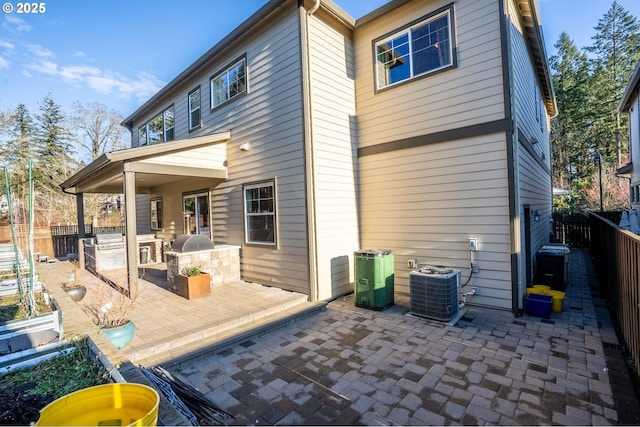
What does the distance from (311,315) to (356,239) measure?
2192mm

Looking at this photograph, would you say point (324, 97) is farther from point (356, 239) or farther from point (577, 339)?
point (577, 339)

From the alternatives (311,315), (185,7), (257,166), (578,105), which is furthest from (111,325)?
(578,105)

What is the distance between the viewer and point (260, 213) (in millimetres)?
6734

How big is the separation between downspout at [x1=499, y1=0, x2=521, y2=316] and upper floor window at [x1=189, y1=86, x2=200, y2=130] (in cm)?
774

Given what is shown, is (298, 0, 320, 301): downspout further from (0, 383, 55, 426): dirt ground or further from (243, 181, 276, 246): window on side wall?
(0, 383, 55, 426): dirt ground

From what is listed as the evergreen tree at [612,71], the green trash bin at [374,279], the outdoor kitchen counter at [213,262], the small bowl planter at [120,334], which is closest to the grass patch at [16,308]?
the small bowl planter at [120,334]

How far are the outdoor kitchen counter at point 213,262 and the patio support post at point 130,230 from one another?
785 mm

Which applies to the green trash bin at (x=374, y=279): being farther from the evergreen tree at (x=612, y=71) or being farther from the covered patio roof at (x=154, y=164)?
the evergreen tree at (x=612, y=71)

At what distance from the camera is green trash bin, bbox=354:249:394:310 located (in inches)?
207

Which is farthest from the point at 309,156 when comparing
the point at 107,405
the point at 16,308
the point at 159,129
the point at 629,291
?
the point at 159,129

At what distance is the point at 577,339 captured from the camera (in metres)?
3.96

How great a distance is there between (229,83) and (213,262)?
4544mm

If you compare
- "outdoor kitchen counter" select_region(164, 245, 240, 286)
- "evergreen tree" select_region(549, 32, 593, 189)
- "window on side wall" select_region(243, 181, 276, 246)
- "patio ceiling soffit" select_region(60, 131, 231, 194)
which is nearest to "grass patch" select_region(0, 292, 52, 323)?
"outdoor kitchen counter" select_region(164, 245, 240, 286)

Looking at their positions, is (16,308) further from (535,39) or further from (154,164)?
(535,39)
